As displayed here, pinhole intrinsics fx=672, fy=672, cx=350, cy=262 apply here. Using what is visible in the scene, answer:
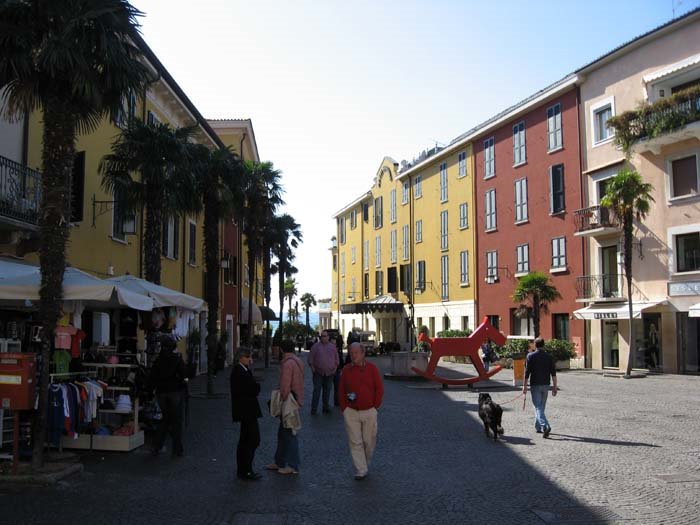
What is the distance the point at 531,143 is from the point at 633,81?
25.4 ft

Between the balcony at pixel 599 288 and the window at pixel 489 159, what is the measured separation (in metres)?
10.8

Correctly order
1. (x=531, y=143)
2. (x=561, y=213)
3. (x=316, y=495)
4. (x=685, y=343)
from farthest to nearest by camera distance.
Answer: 1. (x=531, y=143)
2. (x=561, y=213)
3. (x=685, y=343)
4. (x=316, y=495)

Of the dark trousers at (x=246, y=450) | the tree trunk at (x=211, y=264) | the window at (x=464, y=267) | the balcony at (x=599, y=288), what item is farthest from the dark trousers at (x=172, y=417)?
the window at (x=464, y=267)

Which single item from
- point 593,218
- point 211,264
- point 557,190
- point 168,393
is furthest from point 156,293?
point 557,190

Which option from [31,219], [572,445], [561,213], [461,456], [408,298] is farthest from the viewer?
[408,298]

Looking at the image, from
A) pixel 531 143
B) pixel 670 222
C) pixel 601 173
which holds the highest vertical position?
pixel 531 143

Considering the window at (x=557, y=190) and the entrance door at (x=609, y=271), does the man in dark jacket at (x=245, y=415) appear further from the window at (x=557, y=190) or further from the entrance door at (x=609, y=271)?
the window at (x=557, y=190)

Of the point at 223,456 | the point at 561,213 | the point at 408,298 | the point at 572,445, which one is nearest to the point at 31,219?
the point at 223,456

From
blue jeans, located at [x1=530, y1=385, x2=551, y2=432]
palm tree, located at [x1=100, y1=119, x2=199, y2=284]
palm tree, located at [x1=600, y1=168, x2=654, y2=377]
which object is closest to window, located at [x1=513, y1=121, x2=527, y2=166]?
palm tree, located at [x1=600, y1=168, x2=654, y2=377]

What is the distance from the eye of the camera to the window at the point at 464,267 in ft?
141

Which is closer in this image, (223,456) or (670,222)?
(223,456)

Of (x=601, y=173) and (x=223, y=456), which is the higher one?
(x=601, y=173)

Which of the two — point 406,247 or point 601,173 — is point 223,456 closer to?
point 601,173

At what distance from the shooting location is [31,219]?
42.2ft
